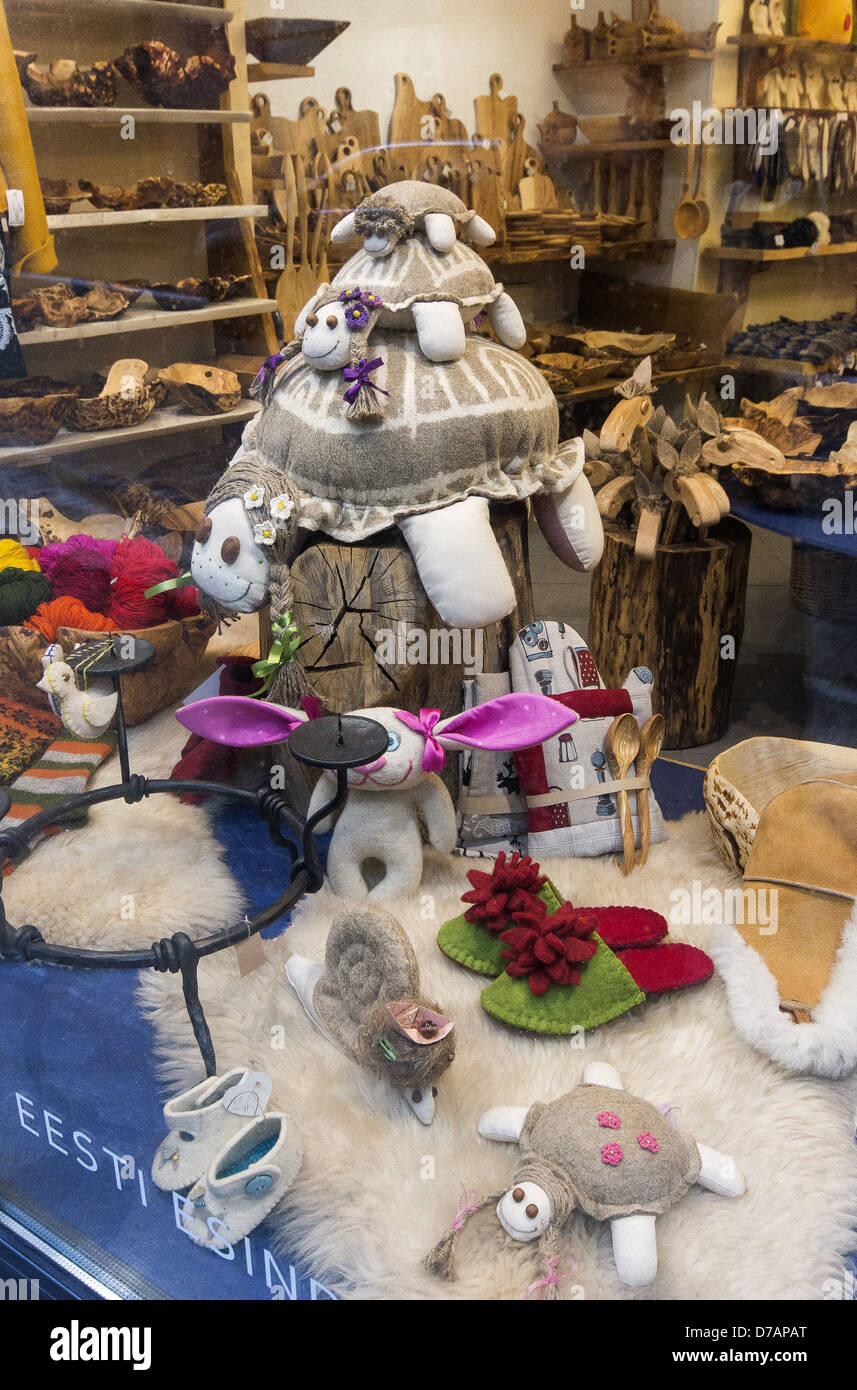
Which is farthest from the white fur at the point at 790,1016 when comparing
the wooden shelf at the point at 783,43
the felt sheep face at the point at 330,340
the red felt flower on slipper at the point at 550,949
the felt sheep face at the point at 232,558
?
the wooden shelf at the point at 783,43

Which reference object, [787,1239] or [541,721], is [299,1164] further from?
[541,721]

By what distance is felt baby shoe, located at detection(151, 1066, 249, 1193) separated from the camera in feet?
3.38

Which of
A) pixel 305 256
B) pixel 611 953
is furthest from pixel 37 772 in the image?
pixel 305 256

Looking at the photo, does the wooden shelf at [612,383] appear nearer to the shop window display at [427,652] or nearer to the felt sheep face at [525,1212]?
the shop window display at [427,652]

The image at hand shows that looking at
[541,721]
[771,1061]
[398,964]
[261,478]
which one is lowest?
[771,1061]

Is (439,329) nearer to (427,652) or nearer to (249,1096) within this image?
(427,652)

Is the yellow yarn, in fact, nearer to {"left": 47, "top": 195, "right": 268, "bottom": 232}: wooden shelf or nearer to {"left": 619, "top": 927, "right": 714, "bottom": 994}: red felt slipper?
{"left": 47, "top": 195, "right": 268, "bottom": 232}: wooden shelf

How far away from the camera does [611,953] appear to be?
129 cm

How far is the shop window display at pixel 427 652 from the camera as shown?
3.39ft

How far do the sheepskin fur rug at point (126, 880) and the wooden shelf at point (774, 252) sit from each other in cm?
123

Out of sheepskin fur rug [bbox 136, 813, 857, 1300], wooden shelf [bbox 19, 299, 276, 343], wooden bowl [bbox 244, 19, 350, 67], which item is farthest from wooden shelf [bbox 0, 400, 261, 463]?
sheepskin fur rug [bbox 136, 813, 857, 1300]

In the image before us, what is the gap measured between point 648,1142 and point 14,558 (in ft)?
4.76

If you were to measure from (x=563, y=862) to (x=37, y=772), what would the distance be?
2.53 feet

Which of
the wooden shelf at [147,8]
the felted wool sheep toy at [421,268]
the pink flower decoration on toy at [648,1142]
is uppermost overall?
the wooden shelf at [147,8]
